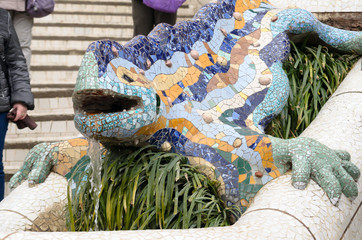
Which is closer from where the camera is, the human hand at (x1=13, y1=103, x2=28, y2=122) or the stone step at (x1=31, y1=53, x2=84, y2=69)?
the human hand at (x1=13, y1=103, x2=28, y2=122)

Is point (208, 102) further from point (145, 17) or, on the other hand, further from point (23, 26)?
point (23, 26)

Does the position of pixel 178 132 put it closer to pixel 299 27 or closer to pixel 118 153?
pixel 118 153

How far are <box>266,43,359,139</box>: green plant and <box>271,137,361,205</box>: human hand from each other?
0.92 m

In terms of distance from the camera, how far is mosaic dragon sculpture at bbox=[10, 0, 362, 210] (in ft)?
11.9

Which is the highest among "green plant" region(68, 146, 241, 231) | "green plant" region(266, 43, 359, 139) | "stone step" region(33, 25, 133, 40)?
"green plant" region(266, 43, 359, 139)

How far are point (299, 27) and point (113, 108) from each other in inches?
89.6

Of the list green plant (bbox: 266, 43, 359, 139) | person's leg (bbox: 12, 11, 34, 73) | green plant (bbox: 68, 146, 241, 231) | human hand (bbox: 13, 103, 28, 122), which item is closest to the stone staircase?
person's leg (bbox: 12, 11, 34, 73)

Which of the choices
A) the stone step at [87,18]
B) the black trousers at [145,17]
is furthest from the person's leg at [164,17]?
the stone step at [87,18]

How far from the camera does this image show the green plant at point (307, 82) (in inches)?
199

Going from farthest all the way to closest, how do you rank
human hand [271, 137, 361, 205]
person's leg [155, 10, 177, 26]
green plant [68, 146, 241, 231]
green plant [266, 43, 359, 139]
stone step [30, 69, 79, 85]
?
1. stone step [30, 69, 79, 85]
2. person's leg [155, 10, 177, 26]
3. green plant [266, 43, 359, 139]
4. green plant [68, 146, 241, 231]
5. human hand [271, 137, 361, 205]

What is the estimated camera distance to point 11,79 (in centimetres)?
480

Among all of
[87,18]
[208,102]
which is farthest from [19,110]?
[87,18]

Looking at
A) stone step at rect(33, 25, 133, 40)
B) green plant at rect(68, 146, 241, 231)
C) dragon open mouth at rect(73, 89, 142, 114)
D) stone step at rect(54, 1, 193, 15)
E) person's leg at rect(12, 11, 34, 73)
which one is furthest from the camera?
stone step at rect(54, 1, 193, 15)

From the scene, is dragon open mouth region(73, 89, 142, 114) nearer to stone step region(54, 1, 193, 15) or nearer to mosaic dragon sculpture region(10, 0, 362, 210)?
mosaic dragon sculpture region(10, 0, 362, 210)
